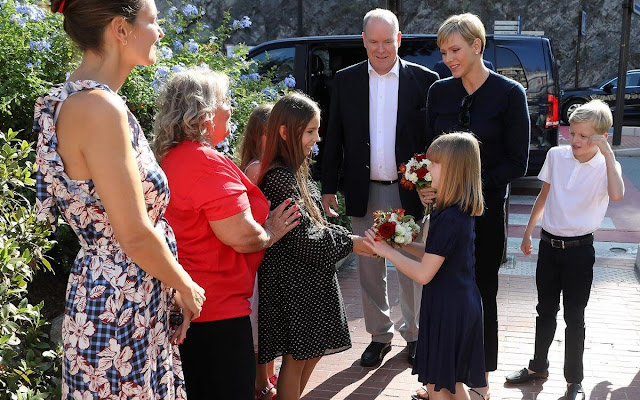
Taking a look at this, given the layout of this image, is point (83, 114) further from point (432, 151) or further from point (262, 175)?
point (432, 151)

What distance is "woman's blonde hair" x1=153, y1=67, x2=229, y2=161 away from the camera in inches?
114

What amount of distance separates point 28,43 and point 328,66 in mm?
5633

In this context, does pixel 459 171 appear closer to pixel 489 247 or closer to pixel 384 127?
pixel 489 247

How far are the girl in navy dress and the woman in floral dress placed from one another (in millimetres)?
1296

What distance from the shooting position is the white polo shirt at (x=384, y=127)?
191 inches

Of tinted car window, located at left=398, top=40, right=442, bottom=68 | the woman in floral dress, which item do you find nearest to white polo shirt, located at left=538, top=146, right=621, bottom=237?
the woman in floral dress

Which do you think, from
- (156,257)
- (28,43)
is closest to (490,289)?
(156,257)

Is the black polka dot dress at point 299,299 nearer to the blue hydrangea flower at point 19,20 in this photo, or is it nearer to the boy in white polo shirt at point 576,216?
the boy in white polo shirt at point 576,216

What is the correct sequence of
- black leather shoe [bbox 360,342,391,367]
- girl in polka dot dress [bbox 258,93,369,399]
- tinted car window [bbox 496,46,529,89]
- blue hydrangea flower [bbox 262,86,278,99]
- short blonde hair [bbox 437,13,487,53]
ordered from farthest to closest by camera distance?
tinted car window [bbox 496,46,529,89]
blue hydrangea flower [bbox 262,86,278,99]
black leather shoe [bbox 360,342,391,367]
short blonde hair [bbox 437,13,487,53]
girl in polka dot dress [bbox 258,93,369,399]

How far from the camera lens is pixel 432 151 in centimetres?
344

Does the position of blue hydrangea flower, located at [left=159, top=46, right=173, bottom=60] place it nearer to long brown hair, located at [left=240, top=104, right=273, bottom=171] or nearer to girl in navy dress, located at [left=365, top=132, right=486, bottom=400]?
long brown hair, located at [left=240, top=104, right=273, bottom=171]

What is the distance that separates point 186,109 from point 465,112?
1.75m

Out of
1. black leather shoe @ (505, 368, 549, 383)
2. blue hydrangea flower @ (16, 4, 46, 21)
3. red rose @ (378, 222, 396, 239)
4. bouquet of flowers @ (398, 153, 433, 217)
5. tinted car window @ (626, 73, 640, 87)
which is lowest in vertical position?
black leather shoe @ (505, 368, 549, 383)

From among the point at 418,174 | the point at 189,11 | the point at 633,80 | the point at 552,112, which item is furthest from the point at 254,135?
the point at 633,80
